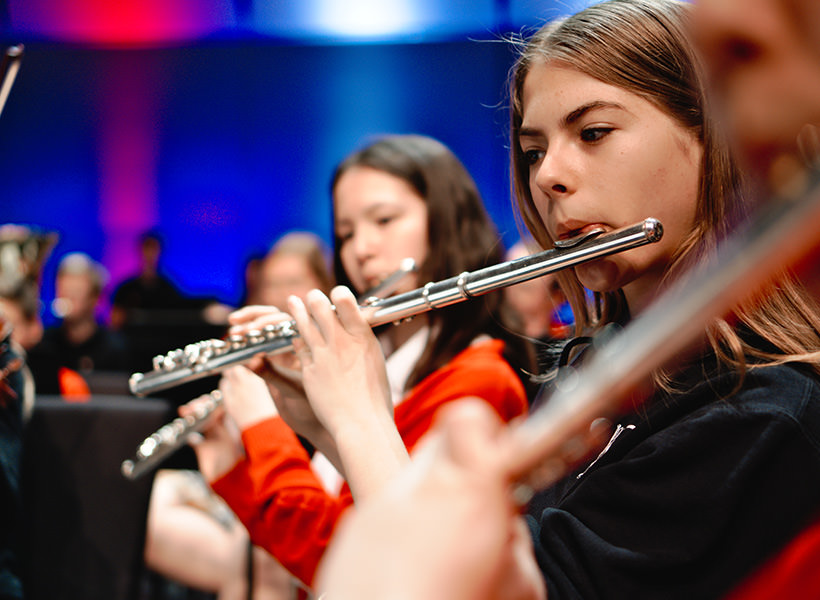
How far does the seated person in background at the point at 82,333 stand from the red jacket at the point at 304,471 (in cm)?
293

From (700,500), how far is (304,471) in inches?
30.6

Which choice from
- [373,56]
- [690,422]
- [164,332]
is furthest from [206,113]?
[690,422]

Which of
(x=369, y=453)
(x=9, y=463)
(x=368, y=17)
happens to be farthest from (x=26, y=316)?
(x=368, y=17)

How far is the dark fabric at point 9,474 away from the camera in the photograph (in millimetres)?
1520

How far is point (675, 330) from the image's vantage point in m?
0.34

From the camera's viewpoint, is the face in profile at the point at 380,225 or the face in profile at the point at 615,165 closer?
the face in profile at the point at 615,165

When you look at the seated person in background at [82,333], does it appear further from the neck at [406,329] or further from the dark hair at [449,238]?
the dark hair at [449,238]

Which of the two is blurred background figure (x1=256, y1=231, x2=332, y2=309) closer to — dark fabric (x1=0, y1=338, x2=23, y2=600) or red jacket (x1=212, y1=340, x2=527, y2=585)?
dark fabric (x1=0, y1=338, x2=23, y2=600)

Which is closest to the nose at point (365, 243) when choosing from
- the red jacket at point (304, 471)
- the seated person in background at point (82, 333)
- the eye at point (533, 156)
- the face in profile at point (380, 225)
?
the face in profile at point (380, 225)

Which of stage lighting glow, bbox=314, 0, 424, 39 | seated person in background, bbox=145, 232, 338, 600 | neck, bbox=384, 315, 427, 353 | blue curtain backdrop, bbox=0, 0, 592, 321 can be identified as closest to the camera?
neck, bbox=384, 315, 427, 353

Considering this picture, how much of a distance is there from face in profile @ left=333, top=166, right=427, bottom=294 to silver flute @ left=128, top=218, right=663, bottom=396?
30 cm

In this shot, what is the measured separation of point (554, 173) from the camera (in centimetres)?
90

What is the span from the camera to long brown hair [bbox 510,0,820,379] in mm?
801

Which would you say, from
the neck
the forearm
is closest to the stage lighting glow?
the neck
